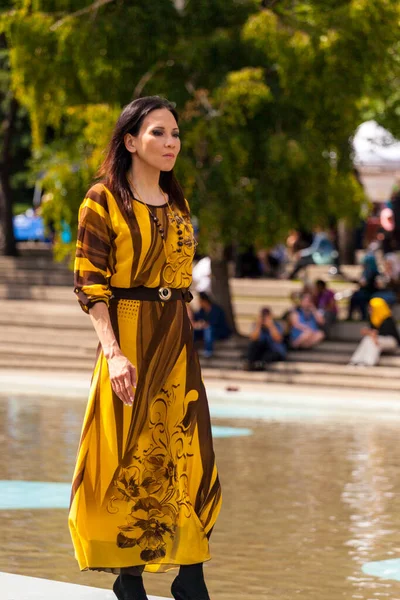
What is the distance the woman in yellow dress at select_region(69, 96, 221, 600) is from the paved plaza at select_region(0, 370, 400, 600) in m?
0.59

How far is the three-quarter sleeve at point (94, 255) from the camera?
5.52 meters

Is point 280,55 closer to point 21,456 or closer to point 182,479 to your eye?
point 21,456

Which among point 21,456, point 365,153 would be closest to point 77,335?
point 365,153

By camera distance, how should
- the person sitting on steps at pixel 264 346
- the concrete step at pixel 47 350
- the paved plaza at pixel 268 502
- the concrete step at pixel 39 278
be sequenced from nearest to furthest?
the paved plaza at pixel 268 502, the person sitting on steps at pixel 264 346, the concrete step at pixel 47 350, the concrete step at pixel 39 278

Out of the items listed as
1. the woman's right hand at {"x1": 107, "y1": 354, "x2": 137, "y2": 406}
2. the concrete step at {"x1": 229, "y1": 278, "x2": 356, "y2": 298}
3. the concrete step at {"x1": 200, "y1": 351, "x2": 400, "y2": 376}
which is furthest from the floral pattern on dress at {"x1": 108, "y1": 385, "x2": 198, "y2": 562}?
the concrete step at {"x1": 229, "y1": 278, "x2": 356, "y2": 298}

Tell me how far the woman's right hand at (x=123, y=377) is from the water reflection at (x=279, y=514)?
1601 mm

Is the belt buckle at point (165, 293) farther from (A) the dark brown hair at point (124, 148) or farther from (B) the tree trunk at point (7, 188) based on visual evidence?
(B) the tree trunk at point (7, 188)

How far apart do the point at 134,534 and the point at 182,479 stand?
0.26 metres

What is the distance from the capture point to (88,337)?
2509cm

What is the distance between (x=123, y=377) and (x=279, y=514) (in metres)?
4.18

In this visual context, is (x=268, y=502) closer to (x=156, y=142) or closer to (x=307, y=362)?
(x=156, y=142)

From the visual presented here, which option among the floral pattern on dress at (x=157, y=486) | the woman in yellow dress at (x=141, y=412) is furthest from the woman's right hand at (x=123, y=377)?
the floral pattern on dress at (x=157, y=486)

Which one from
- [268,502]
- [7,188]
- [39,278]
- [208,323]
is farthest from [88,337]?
[268,502]

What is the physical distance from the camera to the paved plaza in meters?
7.11
